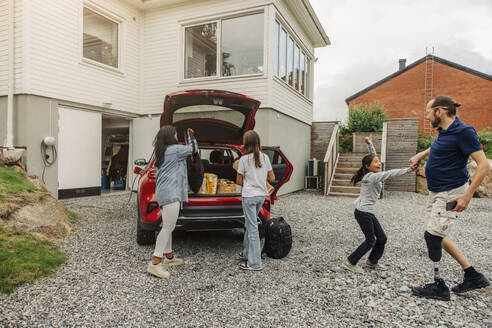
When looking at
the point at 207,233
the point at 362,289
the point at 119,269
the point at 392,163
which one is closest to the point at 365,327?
the point at 362,289

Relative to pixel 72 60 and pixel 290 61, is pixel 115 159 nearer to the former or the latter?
pixel 72 60

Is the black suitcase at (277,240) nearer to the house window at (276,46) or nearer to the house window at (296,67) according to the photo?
the house window at (276,46)

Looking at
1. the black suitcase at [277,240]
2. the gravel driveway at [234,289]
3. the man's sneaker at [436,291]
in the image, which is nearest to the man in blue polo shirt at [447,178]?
the man's sneaker at [436,291]

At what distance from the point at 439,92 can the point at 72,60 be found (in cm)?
2700

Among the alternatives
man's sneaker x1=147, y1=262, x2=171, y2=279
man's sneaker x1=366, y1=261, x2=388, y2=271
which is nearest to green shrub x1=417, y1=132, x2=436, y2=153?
man's sneaker x1=366, y1=261, x2=388, y2=271

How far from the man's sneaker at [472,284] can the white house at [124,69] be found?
19.8 feet

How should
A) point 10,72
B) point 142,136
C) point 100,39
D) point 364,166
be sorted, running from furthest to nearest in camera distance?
point 142,136 → point 100,39 → point 10,72 → point 364,166

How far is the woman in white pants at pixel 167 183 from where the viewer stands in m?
3.36

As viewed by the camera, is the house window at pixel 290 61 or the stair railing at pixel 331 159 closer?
the stair railing at pixel 331 159

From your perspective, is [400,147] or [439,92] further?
[439,92]

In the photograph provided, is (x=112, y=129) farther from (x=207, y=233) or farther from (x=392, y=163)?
(x=392, y=163)

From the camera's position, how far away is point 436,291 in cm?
294

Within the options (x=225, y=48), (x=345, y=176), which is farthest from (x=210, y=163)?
(x=345, y=176)

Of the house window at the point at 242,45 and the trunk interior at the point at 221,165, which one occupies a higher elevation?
the house window at the point at 242,45
